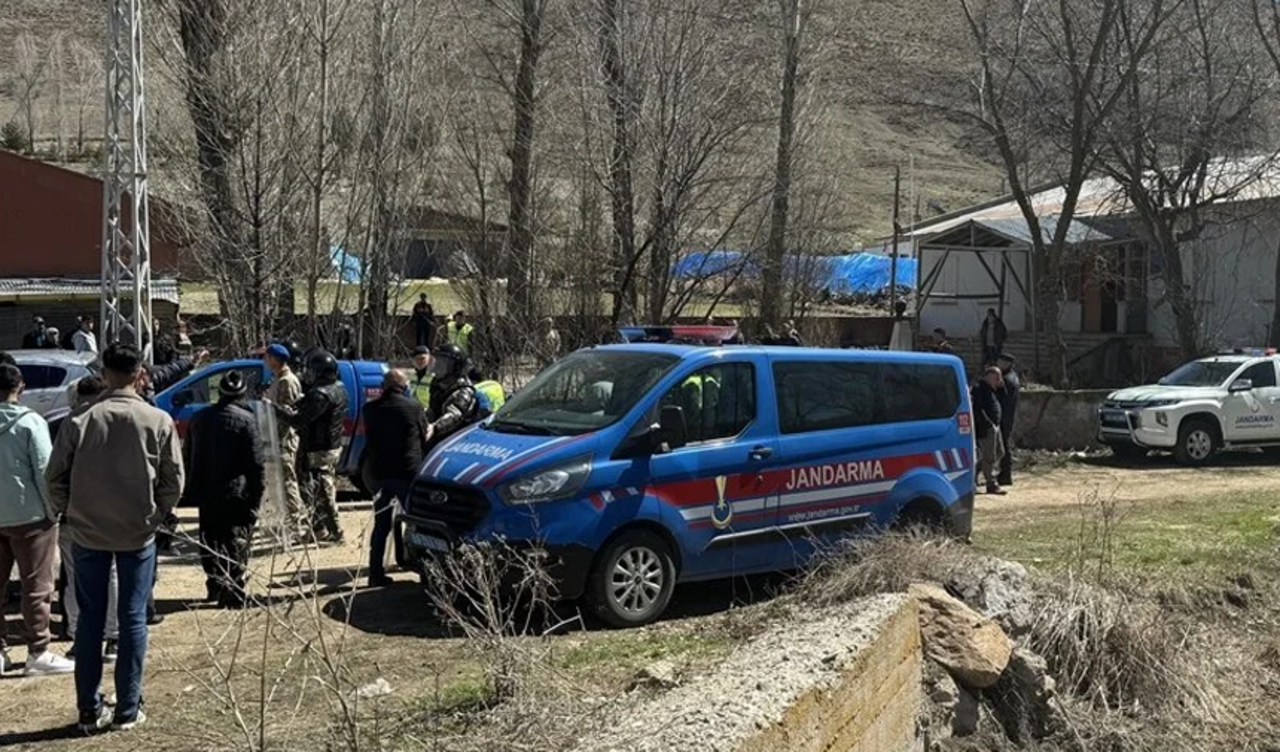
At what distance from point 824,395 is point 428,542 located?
3270 millimetres

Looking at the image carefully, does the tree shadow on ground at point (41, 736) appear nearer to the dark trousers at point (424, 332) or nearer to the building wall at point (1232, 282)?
the dark trousers at point (424, 332)

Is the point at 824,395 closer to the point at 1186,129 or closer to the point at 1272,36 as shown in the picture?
the point at 1186,129

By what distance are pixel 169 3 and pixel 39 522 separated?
1660cm

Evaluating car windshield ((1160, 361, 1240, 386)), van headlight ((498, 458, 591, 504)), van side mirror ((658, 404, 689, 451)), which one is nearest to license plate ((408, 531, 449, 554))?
van headlight ((498, 458, 591, 504))

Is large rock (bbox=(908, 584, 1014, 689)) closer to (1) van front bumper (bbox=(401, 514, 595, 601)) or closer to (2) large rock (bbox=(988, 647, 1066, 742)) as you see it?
(2) large rock (bbox=(988, 647, 1066, 742))

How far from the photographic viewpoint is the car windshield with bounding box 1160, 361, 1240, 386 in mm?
20094

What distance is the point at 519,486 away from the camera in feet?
27.8

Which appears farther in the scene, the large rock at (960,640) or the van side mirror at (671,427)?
the van side mirror at (671,427)

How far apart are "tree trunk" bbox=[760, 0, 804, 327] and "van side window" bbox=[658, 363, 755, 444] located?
15564mm

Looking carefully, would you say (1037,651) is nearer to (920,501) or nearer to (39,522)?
(920,501)

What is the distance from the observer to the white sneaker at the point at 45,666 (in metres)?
7.48

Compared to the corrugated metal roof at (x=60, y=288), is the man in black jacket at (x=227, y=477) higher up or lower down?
lower down

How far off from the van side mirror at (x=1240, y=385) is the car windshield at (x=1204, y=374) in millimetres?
139

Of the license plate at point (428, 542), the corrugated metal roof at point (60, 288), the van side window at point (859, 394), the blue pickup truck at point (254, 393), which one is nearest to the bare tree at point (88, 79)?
the corrugated metal roof at point (60, 288)
